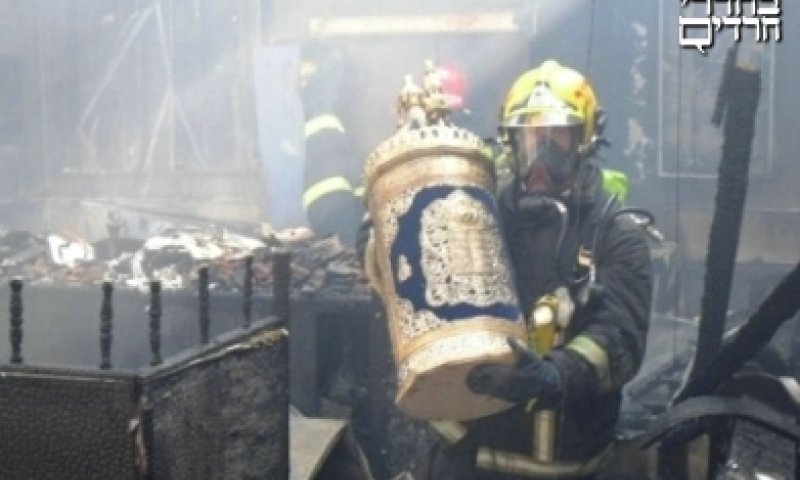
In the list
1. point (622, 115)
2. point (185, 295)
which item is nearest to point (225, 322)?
point (185, 295)

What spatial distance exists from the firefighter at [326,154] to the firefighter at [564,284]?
462 centimetres

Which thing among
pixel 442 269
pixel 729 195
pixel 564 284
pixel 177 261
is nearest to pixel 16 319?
pixel 442 269

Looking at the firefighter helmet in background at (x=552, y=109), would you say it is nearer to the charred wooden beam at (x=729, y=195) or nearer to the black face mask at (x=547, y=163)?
the black face mask at (x=547, y=163)

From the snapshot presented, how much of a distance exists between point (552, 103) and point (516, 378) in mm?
1082

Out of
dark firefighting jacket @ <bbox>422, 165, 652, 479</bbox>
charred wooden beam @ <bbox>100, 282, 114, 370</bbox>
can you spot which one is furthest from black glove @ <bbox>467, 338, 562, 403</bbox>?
charred wooden beam @ <bbox>100, 282, 114, 370</bbox>

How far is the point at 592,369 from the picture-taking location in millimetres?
3824

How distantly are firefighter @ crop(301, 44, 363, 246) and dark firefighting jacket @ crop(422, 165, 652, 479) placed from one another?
15.3ft

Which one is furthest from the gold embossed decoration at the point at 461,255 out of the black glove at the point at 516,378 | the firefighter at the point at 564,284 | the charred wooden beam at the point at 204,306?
the charred wooden beam at the point at 204,306

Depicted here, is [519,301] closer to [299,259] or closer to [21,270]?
[299,259]

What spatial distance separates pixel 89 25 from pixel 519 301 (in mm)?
12345

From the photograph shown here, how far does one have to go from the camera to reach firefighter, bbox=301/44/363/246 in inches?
344

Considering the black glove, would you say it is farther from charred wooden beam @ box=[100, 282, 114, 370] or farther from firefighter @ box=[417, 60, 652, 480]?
charred wooden beam @ box=[100, 282, 114, 370]

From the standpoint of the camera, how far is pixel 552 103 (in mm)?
4031

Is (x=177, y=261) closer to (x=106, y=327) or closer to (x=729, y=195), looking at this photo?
(x=729, y=195)
